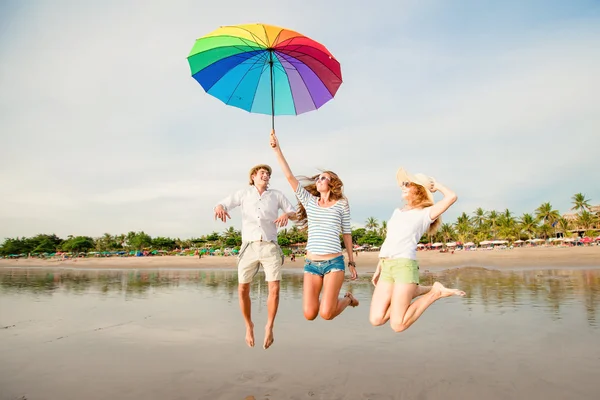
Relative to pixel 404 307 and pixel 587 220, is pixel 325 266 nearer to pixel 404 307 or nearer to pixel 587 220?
pixel 404 307

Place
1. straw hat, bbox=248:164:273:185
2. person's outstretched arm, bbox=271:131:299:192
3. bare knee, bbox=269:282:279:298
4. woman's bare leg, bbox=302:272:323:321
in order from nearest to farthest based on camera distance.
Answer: woman's bare leg, bbox=302:272:323:321, person's outstretched arm, bbox=271:131:299:192, bare knee, bbox=269:282:279:298, straw hat, bbox=248:164:273:185

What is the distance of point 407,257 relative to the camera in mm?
5059

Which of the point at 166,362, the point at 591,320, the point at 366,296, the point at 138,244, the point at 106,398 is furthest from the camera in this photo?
the point at 138,244

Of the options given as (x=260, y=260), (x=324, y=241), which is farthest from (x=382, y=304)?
(x=260, y=260)

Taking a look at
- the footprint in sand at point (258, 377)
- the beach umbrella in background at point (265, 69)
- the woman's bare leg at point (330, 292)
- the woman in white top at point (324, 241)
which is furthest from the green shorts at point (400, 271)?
the beach umbrella in background at point (265, 69)

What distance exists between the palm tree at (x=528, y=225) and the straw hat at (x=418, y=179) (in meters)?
87.6

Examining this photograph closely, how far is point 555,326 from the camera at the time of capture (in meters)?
8.67

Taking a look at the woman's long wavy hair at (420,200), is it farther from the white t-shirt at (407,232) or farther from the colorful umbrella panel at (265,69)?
the colorful umbrella panel at (265,69)

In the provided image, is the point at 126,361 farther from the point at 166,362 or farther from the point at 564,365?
the point at 564,365

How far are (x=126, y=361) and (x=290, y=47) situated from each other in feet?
18.0

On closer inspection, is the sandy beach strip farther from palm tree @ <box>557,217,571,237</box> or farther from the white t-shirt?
palm tree @ <box>557,217,571,237</box>

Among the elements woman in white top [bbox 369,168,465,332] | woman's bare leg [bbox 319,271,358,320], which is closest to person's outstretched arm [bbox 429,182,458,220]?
woman in white top [bbox 369,168,465,332]

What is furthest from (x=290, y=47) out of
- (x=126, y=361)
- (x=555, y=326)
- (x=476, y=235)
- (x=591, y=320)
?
(x=476, y=235)

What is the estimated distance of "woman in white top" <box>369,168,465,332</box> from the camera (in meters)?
4.97
